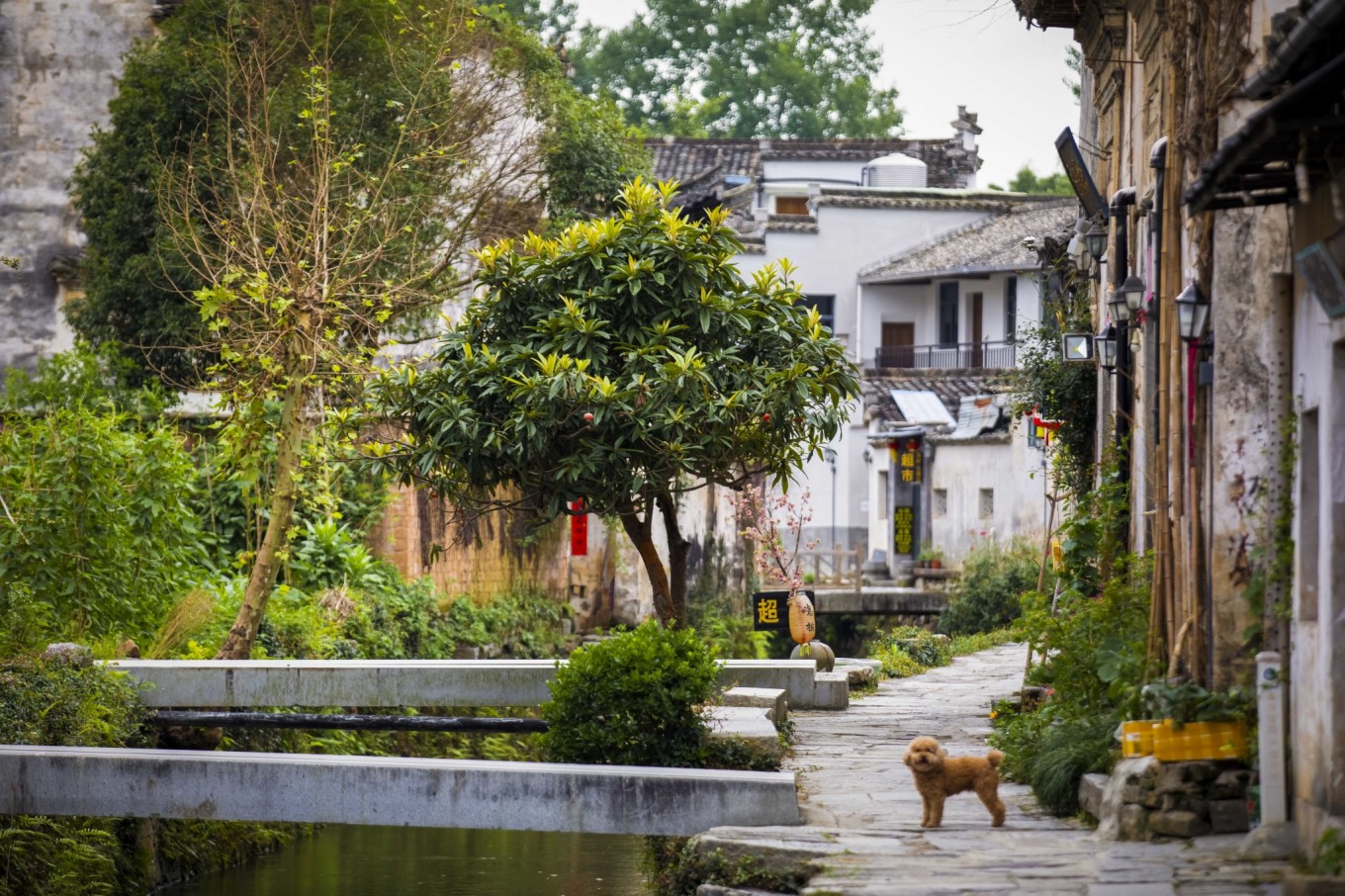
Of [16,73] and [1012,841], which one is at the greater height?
[16,73]

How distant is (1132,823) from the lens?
26.5 feet

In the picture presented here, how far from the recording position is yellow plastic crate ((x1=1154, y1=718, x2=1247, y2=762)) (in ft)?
26.6

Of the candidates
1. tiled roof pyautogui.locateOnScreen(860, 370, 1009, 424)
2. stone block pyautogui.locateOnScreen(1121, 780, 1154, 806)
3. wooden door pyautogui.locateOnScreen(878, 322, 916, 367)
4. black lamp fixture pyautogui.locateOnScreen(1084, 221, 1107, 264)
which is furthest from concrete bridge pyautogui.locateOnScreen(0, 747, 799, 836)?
wooden door pyautogui.locateOnScreen(878, 322, 916, 367)

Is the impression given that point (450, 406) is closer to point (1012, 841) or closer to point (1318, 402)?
point (1012, 841)

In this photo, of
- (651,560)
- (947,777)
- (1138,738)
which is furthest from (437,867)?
(1138,738)

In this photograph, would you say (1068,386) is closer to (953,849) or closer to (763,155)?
(953,849)

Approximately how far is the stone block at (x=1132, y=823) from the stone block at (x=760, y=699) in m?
3.83

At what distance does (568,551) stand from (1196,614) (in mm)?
16651

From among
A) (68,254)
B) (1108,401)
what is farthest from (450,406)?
(68,254)

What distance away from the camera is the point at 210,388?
1575cm

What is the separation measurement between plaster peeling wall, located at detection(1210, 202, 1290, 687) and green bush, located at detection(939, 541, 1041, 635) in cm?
1731

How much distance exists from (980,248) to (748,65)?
Result: 1666 centimetres

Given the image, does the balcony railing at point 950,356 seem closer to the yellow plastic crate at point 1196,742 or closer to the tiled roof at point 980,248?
the tiled roof at point 980,248

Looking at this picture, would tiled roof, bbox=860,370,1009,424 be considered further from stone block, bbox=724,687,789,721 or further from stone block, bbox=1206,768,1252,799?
stone block, bbox=1206,768,1252,799
